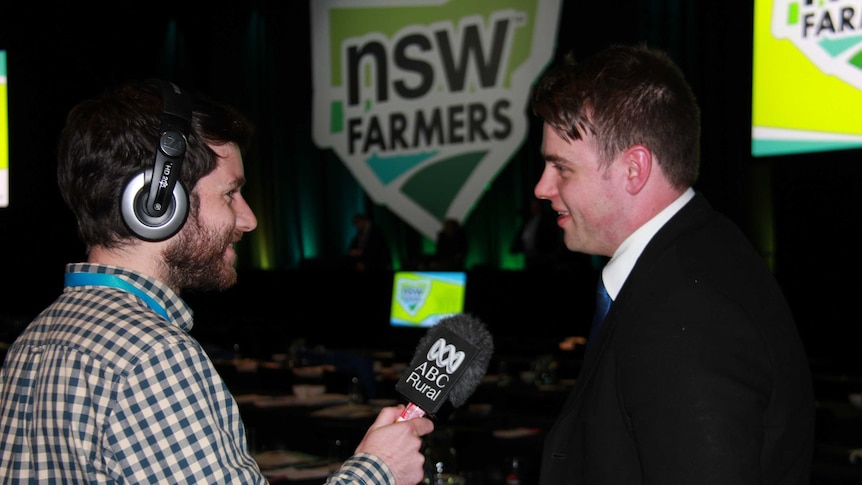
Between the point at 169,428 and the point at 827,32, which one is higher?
the point at 827,32

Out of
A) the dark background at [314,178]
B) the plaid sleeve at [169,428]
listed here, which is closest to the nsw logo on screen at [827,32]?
the dark background at [314,178]

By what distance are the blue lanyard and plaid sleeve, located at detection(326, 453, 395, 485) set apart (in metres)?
0.35

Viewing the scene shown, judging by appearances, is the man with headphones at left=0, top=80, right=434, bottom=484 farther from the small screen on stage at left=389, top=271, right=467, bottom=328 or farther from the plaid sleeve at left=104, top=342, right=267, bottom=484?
the small screen on stage at left=389, top=271, right=467, bottom=328

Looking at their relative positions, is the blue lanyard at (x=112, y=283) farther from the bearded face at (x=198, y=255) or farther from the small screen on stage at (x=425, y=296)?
the small screen on stage at (x=425, y=296)

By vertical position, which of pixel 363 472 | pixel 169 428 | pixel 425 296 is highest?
pixel 169 428

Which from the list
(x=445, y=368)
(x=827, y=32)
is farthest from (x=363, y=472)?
(x=827, y=32)

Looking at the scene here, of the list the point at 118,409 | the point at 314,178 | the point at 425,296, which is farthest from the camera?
the point at 314,178

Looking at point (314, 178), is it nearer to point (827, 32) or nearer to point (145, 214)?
point (827, 32)

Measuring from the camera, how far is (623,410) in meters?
1.37

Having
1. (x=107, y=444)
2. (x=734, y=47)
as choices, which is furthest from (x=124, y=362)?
(x=734, y=47)

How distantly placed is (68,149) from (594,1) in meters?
9.99

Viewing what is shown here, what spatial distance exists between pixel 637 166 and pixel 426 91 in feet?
35.1

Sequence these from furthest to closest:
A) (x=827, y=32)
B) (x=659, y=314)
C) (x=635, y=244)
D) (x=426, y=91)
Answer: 1. (x=426, y=91)
2. (x=827, y=32)
3. (x=635, y=244)
4. (x=659, y=314)

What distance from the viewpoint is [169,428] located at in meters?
1.24
